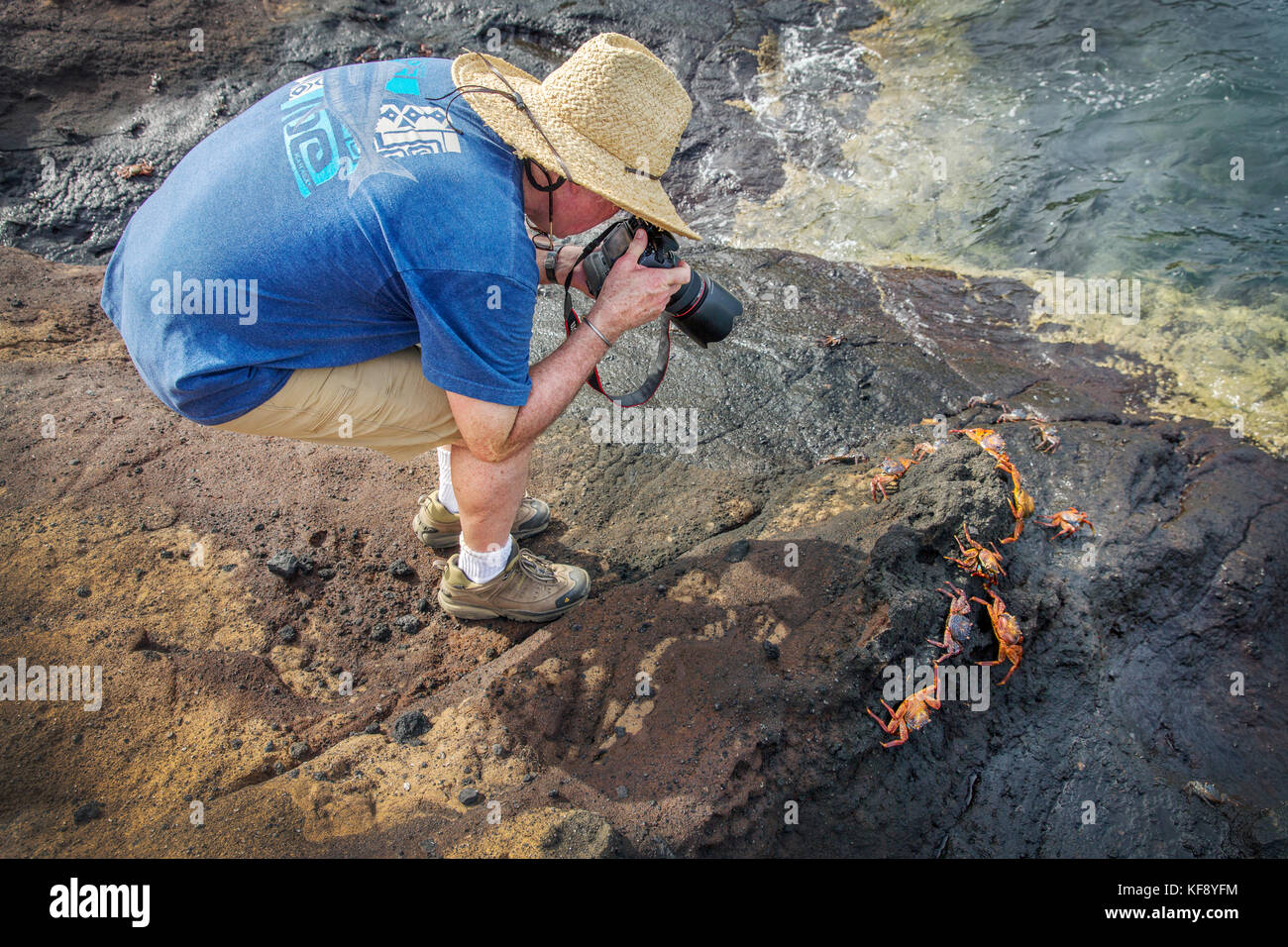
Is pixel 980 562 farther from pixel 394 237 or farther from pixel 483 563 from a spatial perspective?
pixel 394 237

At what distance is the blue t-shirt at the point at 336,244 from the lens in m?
1.89

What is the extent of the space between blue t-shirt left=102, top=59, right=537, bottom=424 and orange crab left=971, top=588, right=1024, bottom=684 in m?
1.63

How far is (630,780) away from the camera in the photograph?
6.98 ft

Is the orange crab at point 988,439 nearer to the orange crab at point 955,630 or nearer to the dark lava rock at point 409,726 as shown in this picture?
the orange crab at point 955,630

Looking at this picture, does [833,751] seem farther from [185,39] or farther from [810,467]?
[185,39]

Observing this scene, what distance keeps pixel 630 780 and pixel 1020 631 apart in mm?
1343

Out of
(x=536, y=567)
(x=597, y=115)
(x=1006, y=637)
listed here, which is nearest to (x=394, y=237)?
(x=597, y=115)

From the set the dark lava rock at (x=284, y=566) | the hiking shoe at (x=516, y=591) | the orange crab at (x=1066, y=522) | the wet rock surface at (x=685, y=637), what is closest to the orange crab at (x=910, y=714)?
the wet rock surface at (x=685, y=637)

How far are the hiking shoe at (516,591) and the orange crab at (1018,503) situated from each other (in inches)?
59.7

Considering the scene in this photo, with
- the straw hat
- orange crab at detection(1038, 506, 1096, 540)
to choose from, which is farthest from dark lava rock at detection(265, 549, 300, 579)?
orange crab at detection(1038, 506, 1096, 540)

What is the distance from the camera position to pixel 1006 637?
98.3 inches

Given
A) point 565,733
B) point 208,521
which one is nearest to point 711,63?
point 208,521

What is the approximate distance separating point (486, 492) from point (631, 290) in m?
0.73

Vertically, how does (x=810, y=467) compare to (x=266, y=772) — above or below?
above
